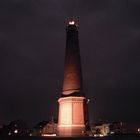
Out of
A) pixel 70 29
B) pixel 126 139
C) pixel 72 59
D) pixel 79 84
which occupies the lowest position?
pixel 126 139

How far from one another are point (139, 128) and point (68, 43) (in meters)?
A: 35.6

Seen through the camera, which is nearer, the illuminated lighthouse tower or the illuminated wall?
the illuminated wall

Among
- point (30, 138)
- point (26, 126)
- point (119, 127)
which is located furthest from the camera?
point (26, 126)

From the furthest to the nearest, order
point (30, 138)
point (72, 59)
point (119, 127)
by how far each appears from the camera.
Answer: point (119, 127)
point (72, 59)
point (30, 138)

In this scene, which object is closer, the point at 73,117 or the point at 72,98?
the point at 73,117

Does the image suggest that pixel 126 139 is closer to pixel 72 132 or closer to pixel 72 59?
pixel 72 132

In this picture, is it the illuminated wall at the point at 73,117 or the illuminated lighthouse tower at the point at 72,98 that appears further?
the illuminated lighthouse tower at the point at 72,98

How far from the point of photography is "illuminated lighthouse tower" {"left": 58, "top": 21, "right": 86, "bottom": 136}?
5206 centimetres

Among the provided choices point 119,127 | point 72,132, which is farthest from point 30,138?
point 119,127

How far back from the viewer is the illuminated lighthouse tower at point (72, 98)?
52062 mm

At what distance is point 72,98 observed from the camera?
52.5m

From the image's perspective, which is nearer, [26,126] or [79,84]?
[79,84]

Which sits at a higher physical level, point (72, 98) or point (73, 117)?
point (72, 98)

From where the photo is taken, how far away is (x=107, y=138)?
42.6 m
